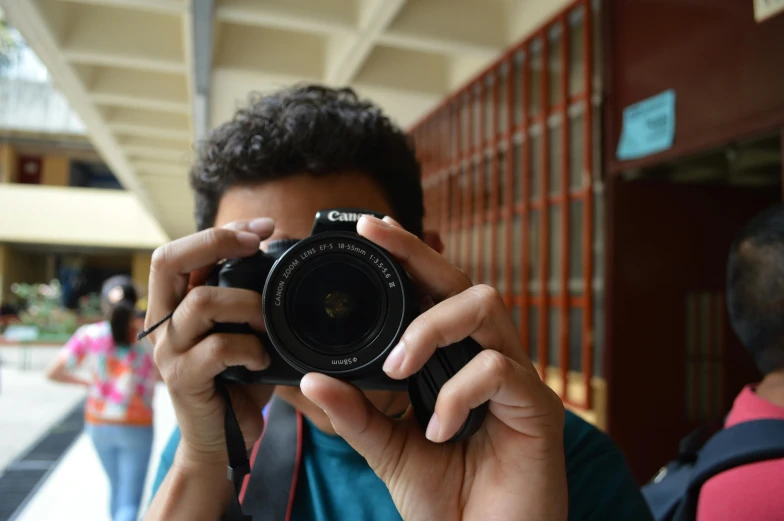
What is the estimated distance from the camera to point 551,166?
249 centimetres

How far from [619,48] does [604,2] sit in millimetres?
212

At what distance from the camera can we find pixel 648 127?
6.19 feet

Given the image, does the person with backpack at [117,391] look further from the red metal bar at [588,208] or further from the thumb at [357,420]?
the thumb at [357,420]

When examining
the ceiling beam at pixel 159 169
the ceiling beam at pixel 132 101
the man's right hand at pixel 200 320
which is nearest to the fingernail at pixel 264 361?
the man's right hand at pixel 200 320

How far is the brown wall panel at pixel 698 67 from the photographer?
1460 mm

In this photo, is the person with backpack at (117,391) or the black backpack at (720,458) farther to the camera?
the person with backpack at (117,391)

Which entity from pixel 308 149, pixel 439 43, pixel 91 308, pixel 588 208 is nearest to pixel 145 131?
pixel 439 43

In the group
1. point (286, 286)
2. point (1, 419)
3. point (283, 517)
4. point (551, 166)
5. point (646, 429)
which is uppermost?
point (551, 166)

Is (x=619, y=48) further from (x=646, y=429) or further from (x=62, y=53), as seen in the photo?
(x=62, y=53)

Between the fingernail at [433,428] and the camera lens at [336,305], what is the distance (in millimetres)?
130

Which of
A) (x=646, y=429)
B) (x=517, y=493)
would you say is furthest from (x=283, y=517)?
(x=646, y=429)

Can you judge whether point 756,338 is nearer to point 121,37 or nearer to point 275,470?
point 275,470

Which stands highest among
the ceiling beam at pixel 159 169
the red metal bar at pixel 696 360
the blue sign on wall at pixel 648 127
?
the ceiling beam at pixel 159 169

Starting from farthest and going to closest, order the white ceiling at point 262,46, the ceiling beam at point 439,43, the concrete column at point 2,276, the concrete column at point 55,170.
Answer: the concrete column at point 2,276 → the concrete column at point 55,170 → the ceiling beam at point 439,43 → the white ceiling at point 262,46
